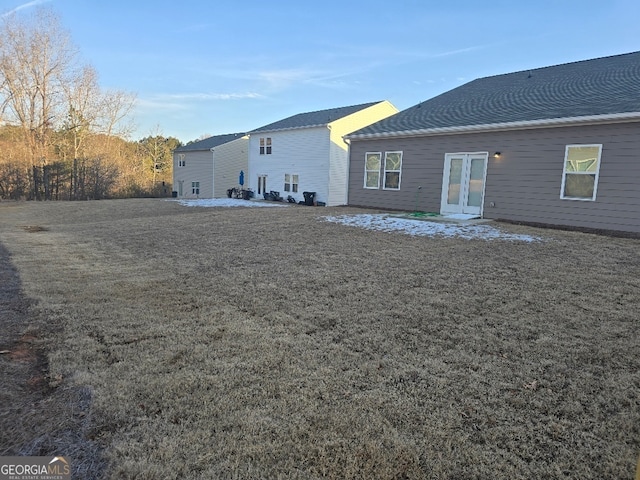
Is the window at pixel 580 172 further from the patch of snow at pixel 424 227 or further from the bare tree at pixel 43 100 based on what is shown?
the bare tree at pixel 43 100

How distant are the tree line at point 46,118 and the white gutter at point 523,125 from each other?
19317 mm

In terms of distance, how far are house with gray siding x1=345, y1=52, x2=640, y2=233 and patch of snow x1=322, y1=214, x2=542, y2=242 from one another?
2082mm

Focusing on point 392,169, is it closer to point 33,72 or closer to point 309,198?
point 309,198

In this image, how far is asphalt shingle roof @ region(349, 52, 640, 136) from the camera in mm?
9586

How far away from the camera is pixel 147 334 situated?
126 inches

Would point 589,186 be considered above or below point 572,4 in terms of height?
below

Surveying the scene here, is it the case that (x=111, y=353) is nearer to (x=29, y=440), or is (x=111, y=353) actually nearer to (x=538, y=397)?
(x=29, y=440)

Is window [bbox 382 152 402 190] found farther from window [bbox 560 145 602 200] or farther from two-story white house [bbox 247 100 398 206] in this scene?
window [bbox 560 145 602 200]

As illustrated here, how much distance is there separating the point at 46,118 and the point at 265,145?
552 inches

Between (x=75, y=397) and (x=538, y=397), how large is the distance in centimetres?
277

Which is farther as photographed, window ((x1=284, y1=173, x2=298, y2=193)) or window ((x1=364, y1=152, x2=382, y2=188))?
window ((x1=284, y1=173, x2=298, y2=193))

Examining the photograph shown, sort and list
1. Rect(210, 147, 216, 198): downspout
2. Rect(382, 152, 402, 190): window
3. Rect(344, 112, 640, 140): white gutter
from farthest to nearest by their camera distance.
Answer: Rect(210, 147, 216, 198): downspout → Rect(382, 152, 402, 190): window → Rect(344, 112, 640, 140): white gutter

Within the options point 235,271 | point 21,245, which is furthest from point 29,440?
point 21,245

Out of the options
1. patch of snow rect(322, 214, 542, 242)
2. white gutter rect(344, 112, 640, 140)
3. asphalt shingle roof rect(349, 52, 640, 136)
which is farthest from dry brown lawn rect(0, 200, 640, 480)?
asphalt shingle roof rect(349, 52, 640, 136)
